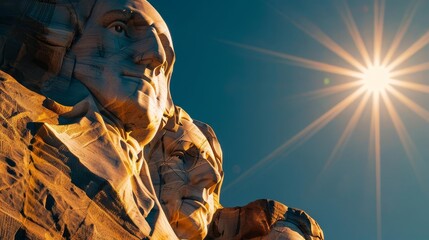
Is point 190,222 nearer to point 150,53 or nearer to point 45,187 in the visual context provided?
point 150,53

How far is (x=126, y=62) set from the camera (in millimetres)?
7867

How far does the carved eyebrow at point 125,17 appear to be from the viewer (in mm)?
8062

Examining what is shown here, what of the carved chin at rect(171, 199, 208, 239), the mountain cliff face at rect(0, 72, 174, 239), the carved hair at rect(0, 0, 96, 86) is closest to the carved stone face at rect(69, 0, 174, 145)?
the carved hair at rect(0, 0, 96, 86)

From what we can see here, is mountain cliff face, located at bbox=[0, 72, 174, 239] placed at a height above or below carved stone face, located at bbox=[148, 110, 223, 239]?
below

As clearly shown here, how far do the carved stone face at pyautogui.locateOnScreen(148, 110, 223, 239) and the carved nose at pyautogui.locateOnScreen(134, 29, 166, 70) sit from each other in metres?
2.62

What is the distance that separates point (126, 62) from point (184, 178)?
113 inches

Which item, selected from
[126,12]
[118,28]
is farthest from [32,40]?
[126,12]

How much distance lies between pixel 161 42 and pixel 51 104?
1611 millimetres

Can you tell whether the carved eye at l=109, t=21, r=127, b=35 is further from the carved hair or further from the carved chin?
the carved chin

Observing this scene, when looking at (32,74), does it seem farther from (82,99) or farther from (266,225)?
(266,225)

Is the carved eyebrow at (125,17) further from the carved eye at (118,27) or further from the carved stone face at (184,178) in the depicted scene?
the carved stone face at (184,178)

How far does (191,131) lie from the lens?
11.1 meters

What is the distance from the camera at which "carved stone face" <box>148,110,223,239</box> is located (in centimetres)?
1012

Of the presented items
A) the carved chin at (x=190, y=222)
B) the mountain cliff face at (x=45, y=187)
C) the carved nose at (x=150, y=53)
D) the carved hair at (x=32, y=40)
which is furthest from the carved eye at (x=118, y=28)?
the carved chin at (x=190, y=222)
